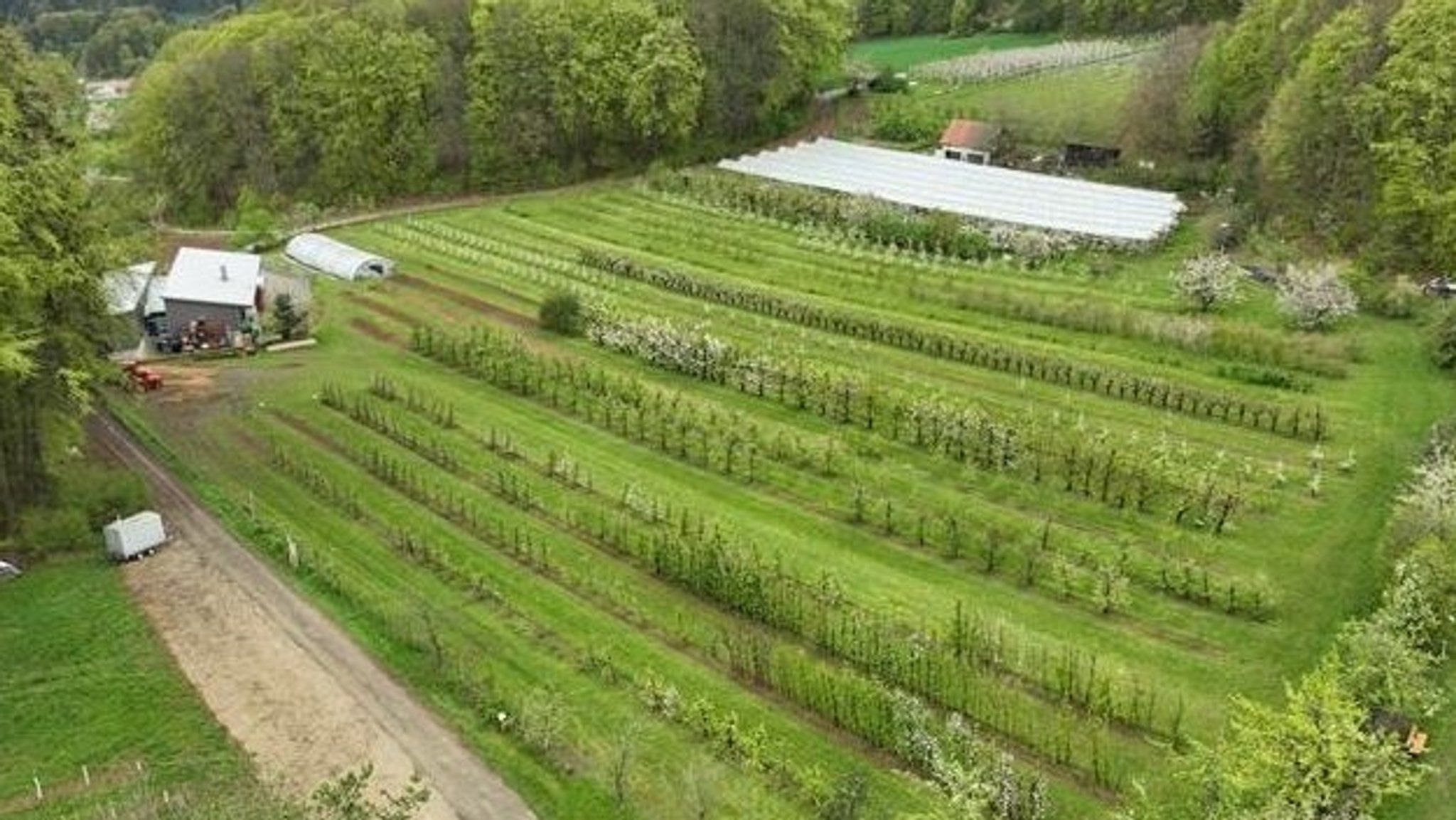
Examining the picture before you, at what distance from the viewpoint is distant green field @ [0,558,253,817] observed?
2242 cm

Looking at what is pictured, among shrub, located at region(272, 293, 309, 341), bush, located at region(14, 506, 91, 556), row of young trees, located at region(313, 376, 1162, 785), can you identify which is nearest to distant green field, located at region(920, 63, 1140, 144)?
shrub, located at region(272, 293, 309, 341)

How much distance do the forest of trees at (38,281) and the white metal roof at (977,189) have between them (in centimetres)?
3371

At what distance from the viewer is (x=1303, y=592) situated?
89.5 feet

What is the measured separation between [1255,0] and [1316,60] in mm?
13212

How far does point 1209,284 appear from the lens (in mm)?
42750

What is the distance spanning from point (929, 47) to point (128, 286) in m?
61.7

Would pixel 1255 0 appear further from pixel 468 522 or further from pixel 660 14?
pixel 468 522

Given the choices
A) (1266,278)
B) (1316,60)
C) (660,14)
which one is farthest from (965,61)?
(1266,278)

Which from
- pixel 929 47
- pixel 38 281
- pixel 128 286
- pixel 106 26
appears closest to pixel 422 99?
pixel 128 286

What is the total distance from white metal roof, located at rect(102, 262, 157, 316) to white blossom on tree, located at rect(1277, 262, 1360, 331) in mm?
35473

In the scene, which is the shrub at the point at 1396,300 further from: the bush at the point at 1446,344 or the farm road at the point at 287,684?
the farm road at the point at 287,684

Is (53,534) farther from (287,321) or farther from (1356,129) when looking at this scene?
(1356,129)

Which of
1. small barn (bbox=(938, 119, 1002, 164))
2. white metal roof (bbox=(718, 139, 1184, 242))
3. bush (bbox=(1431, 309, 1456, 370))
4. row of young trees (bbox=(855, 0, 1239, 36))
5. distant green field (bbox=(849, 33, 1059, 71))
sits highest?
row of young trees (bbox=(855, 0, 1239, 36))

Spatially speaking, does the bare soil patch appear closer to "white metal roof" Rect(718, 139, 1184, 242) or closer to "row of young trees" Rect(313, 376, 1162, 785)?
"row of young trees" Rect(313, 376, 1162, 785)
